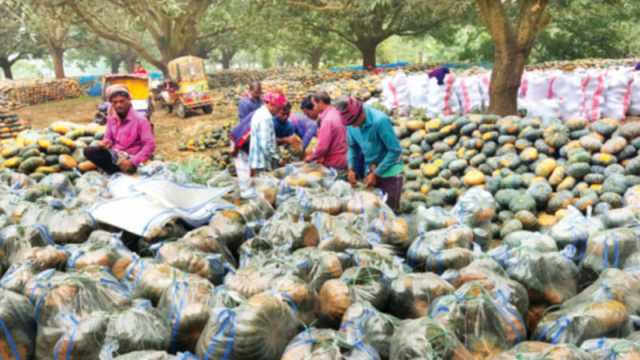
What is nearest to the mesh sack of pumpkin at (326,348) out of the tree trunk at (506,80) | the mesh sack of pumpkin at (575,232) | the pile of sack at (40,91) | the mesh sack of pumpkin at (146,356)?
the mesh sack of pumpkin at (146,356)

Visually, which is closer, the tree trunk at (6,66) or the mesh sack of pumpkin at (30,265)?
the mesh sack of pumpkin at (30,265)

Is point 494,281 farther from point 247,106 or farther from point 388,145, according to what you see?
point 247,106

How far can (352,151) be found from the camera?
611cm

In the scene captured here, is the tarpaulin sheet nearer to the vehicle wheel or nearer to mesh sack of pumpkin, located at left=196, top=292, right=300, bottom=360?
mesh sack of pumpkin, located at left=196, top=292, right=300, bottom=360

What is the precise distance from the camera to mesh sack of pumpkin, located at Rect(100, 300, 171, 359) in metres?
2.32

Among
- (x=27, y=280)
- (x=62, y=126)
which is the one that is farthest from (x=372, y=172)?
(x=62, y=126)

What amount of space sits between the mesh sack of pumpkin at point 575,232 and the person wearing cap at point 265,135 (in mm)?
3515

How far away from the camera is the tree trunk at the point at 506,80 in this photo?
952cm

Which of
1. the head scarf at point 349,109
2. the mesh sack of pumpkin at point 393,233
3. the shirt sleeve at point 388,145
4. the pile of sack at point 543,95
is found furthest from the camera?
the pile of sack at point 543,95

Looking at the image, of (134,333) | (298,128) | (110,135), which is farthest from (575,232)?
(110,135)

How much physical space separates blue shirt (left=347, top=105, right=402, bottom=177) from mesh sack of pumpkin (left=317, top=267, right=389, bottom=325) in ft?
9.54

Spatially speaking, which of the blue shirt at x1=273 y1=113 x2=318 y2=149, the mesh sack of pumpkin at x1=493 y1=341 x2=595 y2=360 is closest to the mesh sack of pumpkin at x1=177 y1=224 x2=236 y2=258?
the mesh sack of pumpkin at x1=493 y1=341 x2=595 y2=360

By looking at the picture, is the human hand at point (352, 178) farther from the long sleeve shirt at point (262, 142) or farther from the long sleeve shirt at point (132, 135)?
the long sleeve shirt at point (132, 135)

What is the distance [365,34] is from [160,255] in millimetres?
24335
